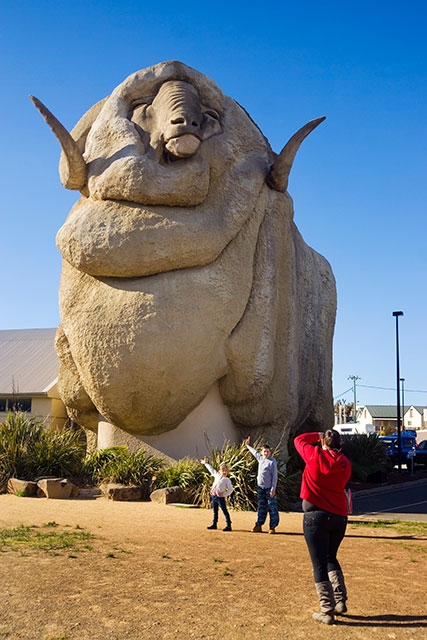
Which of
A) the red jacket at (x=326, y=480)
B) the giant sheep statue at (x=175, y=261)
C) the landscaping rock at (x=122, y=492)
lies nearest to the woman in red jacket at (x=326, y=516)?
the red jacket at (x=326, y=480)

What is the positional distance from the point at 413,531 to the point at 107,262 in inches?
273

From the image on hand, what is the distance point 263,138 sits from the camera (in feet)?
52.2

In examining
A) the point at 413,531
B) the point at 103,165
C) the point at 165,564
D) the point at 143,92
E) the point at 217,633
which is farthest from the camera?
the point at 143,92

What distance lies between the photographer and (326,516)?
538 centimetres

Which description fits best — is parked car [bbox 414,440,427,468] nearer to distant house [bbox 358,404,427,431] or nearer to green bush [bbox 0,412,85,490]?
green bush [bbox 0,412,85,490]

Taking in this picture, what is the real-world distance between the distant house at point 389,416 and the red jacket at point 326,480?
248 ft

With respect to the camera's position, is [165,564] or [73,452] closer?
[165,564]

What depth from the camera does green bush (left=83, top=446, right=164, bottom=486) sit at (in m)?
13.2

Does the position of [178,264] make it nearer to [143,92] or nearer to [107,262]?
[107,262]

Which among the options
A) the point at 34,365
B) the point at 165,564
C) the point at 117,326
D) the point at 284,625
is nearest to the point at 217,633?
the point at 284,625

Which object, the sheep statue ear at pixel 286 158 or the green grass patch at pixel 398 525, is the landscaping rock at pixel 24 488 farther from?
the sheep statue ear at pixel 286 158

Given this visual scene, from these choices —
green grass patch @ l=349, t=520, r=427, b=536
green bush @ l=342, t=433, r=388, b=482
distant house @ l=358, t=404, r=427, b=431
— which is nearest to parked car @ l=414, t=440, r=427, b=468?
green bush @ l=342, t=433, r=388, b=482

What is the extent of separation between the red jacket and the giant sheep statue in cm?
770

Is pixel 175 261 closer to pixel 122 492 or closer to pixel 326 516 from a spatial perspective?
pixel 122 492
